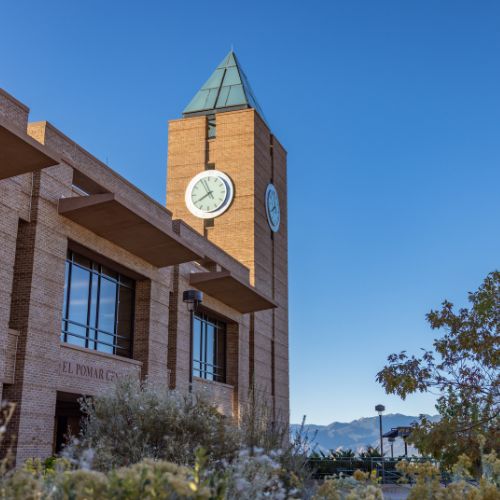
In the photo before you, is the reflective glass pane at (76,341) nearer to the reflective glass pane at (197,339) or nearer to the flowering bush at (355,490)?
the reflective glass pane at (197,339)

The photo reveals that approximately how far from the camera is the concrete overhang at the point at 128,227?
19609 millimetres

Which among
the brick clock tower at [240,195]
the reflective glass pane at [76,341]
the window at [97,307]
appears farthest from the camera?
the brick clock tower at [240,195]

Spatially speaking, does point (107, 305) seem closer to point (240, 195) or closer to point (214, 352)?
point (214, 352)

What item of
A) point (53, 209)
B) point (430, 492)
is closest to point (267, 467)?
point (430, 492)

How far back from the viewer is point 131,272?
78.7 feet

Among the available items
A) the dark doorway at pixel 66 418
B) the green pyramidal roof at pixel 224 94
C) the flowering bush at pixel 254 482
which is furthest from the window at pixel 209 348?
the flowering bush at pixel 254 482

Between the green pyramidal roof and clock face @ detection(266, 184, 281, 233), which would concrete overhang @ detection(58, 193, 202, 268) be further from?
the green pyramidal roof

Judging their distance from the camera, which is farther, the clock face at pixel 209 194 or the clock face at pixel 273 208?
the clock face at pixel 273 208

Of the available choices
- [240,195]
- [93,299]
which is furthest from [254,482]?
[240,195]

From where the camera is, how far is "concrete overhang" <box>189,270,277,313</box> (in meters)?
28.4

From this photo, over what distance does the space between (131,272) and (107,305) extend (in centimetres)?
135

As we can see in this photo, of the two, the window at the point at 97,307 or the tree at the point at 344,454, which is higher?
the window at the point at 97,307

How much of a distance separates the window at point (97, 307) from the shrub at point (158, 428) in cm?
813

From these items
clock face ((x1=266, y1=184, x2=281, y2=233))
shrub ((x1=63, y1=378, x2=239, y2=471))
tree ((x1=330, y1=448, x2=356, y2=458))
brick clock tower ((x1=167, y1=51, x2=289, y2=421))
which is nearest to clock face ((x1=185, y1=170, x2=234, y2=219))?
brick clock tower ((x1=167, y1=51, x2=289, y2=421))
